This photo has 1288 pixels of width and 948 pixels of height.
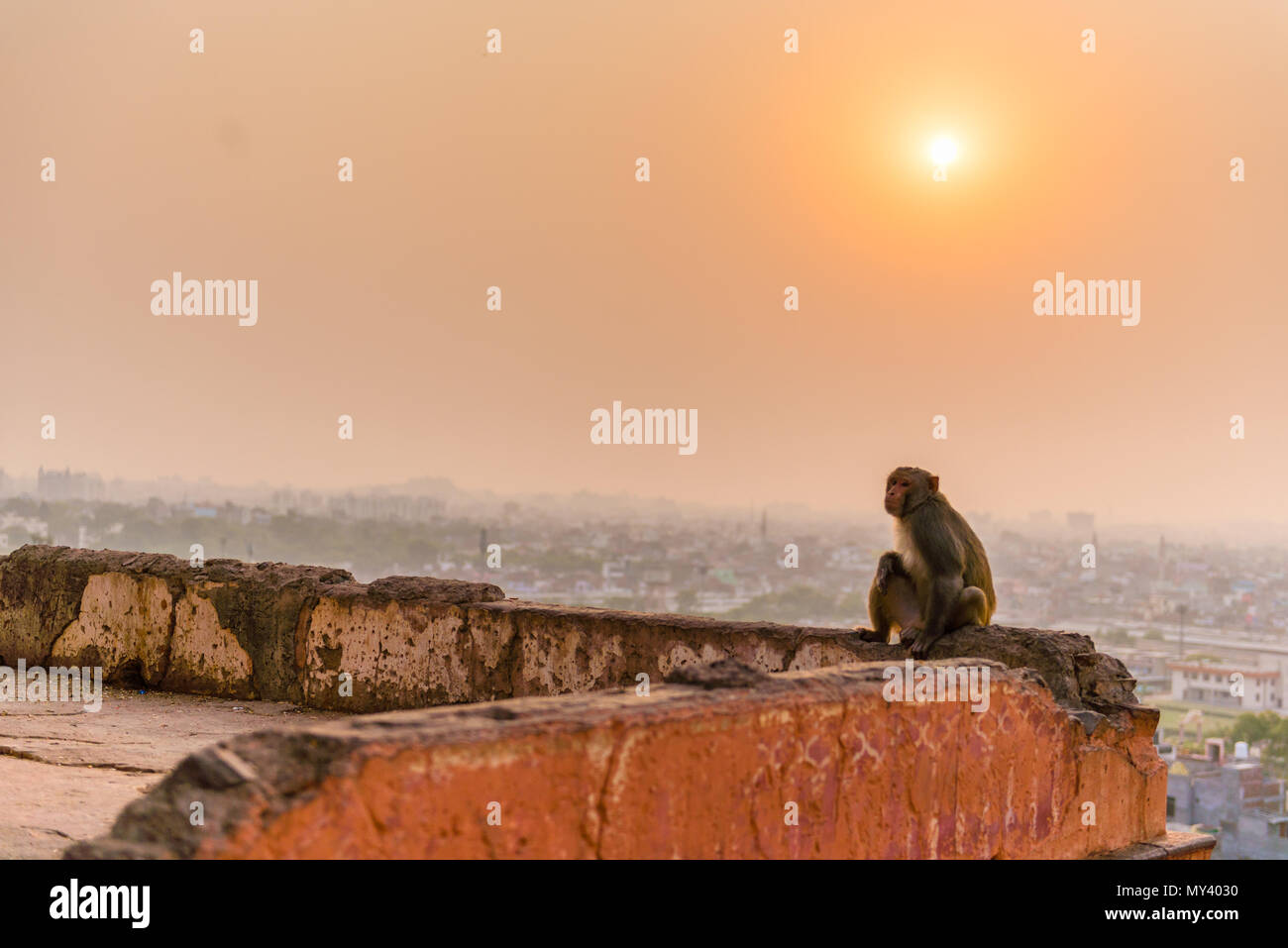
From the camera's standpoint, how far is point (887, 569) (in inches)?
281

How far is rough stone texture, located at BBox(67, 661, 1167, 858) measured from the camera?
119 inches

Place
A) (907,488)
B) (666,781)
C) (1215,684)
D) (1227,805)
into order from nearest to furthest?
(666,781) < (907,488) < (1227,805) < (1215,684)

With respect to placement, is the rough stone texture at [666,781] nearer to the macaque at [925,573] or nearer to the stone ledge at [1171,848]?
the stone ledge at [1171,848]

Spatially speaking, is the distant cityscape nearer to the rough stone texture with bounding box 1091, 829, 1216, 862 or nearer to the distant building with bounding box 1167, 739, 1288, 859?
the distant building with bounding box 1167, 739, 1288, 859

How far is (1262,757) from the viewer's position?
2370 centimetres

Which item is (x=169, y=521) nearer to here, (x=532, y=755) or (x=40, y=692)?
(x=40, y=692)

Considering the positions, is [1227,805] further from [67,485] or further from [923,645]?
[67,485]

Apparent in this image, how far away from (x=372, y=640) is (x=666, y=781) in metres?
4.63

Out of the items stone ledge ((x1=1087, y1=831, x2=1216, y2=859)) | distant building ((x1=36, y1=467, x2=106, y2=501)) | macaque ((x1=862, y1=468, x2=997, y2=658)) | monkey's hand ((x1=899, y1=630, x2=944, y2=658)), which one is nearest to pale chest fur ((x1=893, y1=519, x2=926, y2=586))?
macaque ((x1=862, y1=468, x2=997, y2=658))

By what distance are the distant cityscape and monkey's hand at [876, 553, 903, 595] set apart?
10.5m

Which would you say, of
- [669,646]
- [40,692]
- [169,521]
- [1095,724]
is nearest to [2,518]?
[169,521]

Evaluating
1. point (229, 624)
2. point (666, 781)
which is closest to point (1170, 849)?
point (666, 781)

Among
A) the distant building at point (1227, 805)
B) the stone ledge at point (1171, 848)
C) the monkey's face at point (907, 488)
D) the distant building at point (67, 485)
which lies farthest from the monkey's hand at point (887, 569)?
the distant building at point (67, 485)
